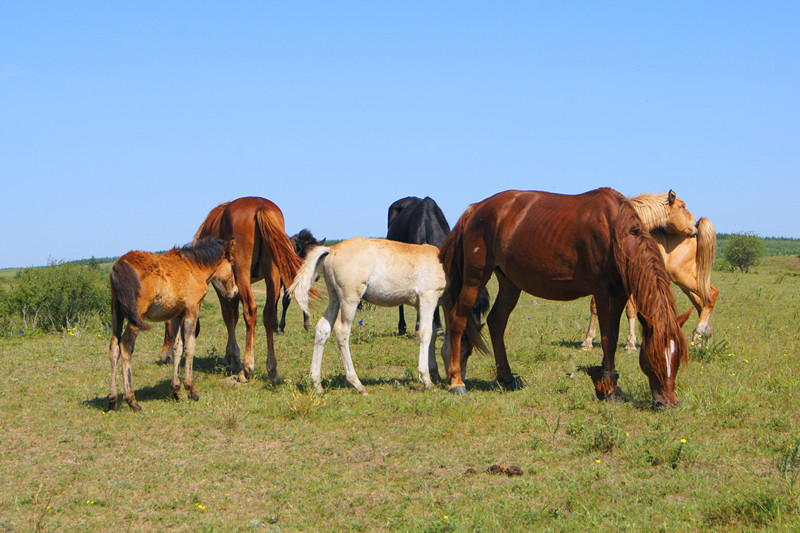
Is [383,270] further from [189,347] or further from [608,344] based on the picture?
[608,344]

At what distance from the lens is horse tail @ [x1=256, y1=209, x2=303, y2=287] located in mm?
8438

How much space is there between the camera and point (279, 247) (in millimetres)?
8508

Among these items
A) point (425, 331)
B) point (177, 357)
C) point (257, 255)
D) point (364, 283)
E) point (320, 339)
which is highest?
point (257, 255)

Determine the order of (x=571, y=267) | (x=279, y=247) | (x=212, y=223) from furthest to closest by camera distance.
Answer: (x=212, y=223) < (x=279, y=247) < (x=571, y=267)

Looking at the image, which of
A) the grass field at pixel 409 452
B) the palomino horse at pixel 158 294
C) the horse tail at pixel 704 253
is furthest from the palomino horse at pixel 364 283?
the horse tail at pixel 704 253

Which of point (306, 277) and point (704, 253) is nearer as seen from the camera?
point (306, 277)

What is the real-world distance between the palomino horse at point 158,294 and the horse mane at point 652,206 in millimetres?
5562

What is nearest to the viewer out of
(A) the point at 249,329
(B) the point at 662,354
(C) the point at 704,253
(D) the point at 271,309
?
(B) the point at 662,354

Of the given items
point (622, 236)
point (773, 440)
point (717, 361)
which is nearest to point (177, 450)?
point (622, 236)

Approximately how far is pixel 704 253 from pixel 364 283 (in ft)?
18.3

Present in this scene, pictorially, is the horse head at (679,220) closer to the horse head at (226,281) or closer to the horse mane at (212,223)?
the horse head at (226,281)

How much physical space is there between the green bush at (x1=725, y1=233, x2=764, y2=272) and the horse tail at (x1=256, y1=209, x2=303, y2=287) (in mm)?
36340

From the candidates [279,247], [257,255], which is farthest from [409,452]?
[257,255]

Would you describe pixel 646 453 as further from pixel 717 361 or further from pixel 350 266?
pixel 717 361
